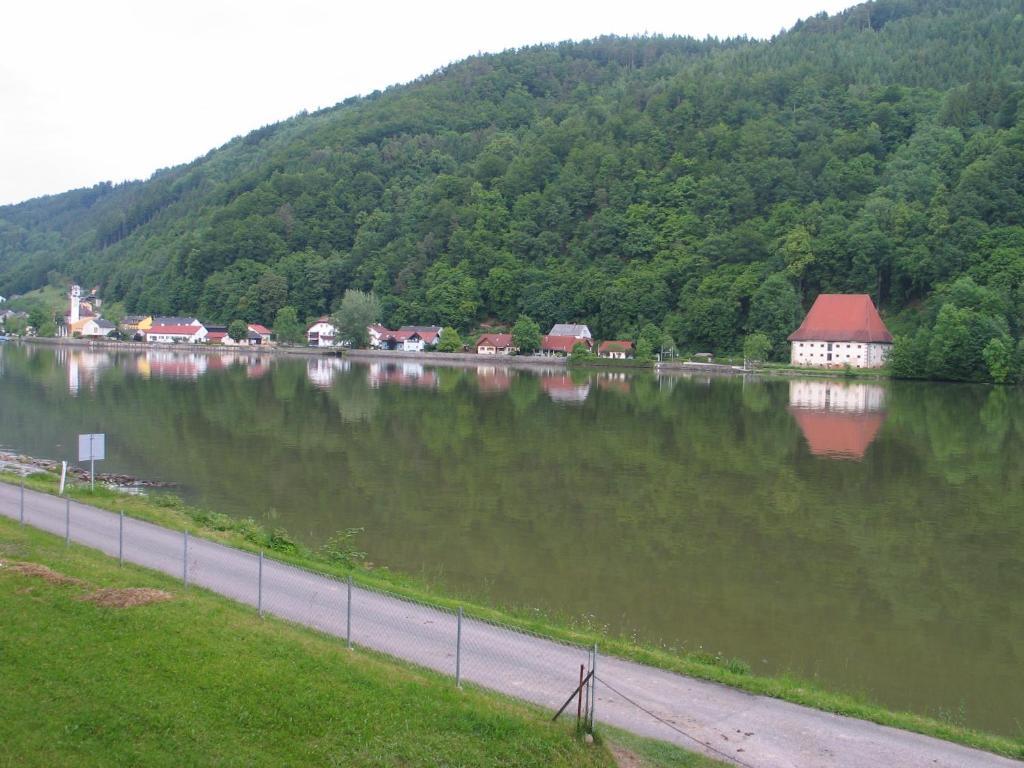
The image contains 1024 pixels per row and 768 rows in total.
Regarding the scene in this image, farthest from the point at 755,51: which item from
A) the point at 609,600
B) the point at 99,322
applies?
the point at 609,600

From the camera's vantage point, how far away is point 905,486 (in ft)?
95.7

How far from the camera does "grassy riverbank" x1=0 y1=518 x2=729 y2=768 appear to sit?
774 cm

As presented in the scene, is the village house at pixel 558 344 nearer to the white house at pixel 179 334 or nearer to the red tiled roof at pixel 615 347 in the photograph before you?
the red tiled roof at pixel 615 347

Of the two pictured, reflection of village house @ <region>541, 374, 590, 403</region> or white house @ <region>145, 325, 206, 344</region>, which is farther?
white house @ <region>145, 325, 206, 344</region>

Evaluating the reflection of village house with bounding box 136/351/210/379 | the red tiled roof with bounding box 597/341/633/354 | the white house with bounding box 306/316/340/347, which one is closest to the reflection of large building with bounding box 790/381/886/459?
the red tiled roof with bounding box 597/341/633/354

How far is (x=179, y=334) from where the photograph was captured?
13988 centimetres

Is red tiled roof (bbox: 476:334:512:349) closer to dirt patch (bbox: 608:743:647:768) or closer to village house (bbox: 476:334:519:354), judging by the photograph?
village house (bbox: 476:334:519:354)

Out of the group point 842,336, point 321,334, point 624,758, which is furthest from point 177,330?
point 624,758

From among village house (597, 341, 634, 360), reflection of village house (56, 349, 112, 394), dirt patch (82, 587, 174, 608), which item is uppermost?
village house (597, 341, 634, 360)

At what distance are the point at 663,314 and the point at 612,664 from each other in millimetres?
99127

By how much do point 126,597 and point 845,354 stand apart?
296 feet

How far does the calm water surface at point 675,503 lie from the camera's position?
599 inches

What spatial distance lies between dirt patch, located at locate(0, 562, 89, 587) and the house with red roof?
88.2 m

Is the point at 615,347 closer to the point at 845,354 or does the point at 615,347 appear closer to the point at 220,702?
the point at 845,354
